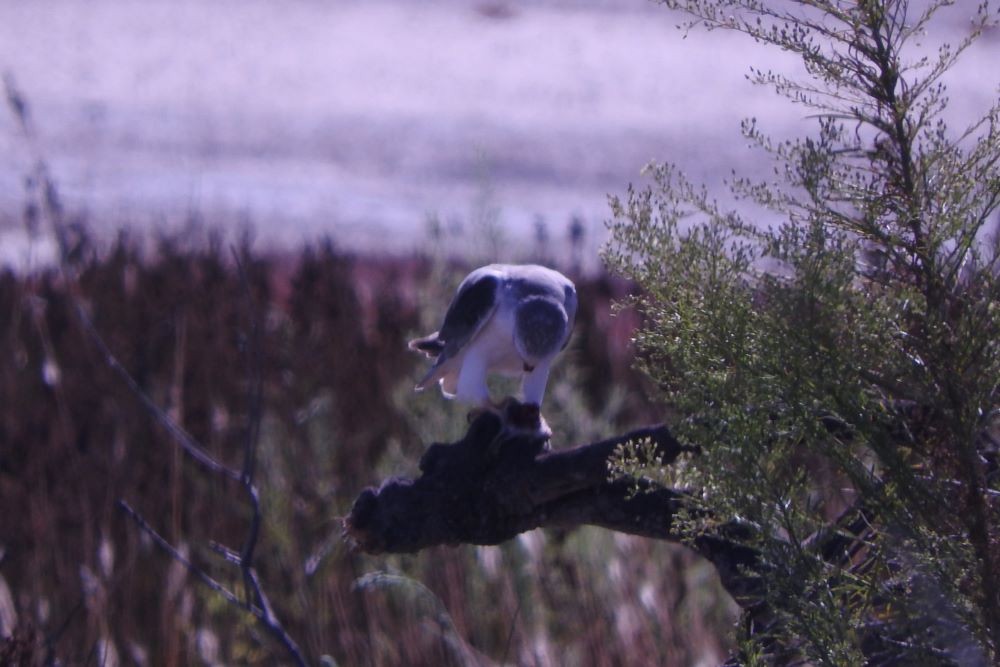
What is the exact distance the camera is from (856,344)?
1.32 metres

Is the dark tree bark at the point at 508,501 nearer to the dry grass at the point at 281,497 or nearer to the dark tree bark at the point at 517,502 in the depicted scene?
the dark tree bark at the point at 517,502

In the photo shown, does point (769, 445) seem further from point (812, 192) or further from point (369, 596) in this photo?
point (369, 596)

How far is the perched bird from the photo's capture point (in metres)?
2.00

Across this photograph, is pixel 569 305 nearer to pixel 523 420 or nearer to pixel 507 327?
pixel 507 327

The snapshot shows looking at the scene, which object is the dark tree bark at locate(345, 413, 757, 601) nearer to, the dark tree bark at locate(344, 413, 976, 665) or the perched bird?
the dark tree bark at locate(344, 413, 976, 665)

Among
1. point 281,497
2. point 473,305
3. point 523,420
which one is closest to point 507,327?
point 473,305

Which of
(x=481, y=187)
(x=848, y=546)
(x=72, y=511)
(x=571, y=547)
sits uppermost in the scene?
(x=848, y=546)

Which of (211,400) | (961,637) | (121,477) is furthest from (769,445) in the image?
(211,400)

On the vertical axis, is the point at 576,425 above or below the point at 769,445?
below

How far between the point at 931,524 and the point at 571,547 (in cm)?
213

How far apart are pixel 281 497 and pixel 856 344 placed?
2316mm

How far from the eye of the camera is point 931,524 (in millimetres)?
1339

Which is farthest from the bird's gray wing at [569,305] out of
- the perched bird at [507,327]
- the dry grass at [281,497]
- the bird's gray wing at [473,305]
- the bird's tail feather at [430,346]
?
the dry grass at [281,497]

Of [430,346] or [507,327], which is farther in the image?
[430,346]
